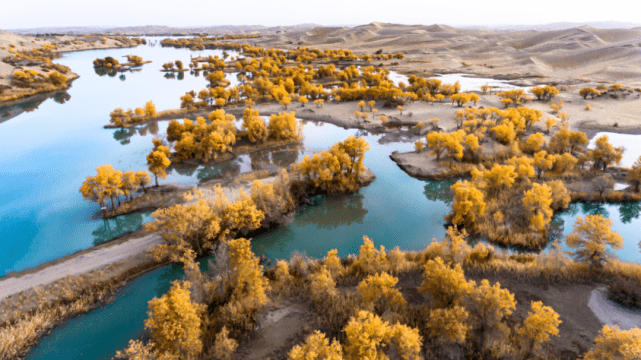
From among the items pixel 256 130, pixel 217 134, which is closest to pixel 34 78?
pixel 217 134

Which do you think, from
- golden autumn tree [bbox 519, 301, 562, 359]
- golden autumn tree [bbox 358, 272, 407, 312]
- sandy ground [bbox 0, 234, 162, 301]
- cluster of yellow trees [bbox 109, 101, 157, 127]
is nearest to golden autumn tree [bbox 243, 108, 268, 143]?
cluster of yellow trees [bbox 109, 101, 157, 127]

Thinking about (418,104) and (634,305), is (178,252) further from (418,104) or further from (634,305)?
(418,104)

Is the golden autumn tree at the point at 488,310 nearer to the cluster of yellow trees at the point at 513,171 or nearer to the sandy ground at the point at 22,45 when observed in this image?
the cluster of yellow trees at the point at 513,171

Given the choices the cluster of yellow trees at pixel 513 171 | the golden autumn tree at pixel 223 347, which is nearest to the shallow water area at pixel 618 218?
the cluster of yellow trees at pixel 513 171

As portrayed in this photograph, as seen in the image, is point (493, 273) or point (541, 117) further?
point (541, 117)

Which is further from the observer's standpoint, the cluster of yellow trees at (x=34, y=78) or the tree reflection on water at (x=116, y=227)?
the cluster of yellow trees at (x=34, y=78)

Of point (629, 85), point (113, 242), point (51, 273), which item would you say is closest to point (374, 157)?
point (113, 242)

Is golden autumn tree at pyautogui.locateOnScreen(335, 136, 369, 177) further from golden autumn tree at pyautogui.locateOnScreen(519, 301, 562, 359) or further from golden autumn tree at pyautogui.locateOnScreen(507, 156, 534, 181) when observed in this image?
golden autumn tree at pyautogui.locateOnScreen(519, 301, 562, 359)
